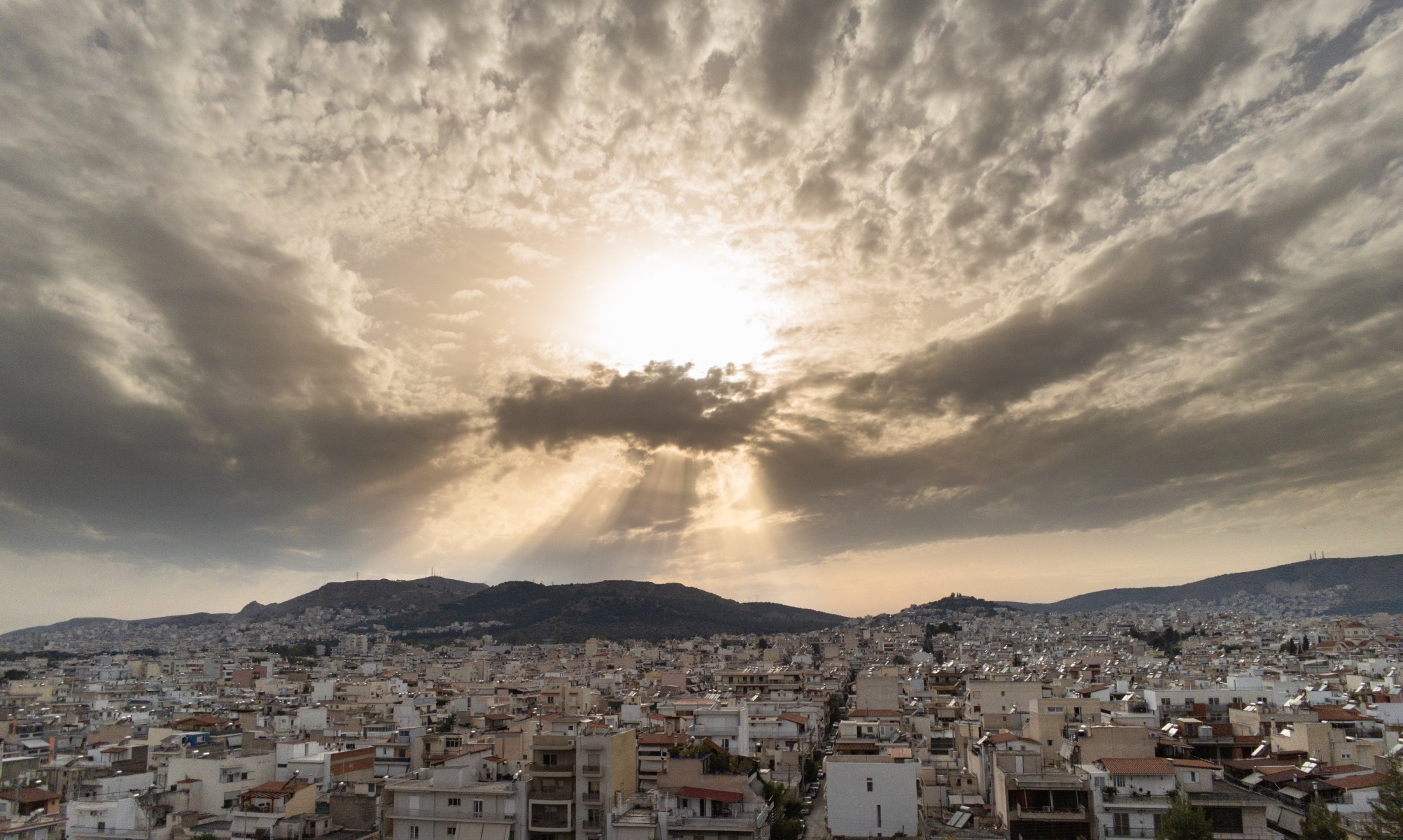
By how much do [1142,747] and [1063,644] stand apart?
109 meters

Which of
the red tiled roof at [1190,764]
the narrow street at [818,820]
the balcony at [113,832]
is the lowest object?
the narrow street at [818,820]

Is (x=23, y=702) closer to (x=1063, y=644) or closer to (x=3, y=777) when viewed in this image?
(x=3, y=777)

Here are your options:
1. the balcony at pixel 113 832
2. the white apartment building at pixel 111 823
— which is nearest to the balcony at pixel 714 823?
the white apartment building at pixel 111 823

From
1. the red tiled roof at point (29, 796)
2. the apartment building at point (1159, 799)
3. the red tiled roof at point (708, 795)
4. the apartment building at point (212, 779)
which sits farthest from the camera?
the apartment building at point (212, 779)

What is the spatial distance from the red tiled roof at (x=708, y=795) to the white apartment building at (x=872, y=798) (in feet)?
16.9

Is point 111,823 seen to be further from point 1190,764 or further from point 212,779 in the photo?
point 1190,764

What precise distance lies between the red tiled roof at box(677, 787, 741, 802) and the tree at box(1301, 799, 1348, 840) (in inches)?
714

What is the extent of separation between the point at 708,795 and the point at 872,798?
7084 mm

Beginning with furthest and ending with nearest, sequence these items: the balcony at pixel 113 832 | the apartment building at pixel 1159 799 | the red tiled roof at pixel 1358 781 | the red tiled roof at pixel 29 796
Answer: the red tiled roof at pixel 29 796 < the red tiled roof at pixel 1358 781 < the balcony at pixel 113 832 < the apartment building at pixel 1159 799

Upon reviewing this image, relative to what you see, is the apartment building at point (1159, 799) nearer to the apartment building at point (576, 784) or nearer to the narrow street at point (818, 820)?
the narrow street at point (818, 820)

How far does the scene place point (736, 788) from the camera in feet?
94.6

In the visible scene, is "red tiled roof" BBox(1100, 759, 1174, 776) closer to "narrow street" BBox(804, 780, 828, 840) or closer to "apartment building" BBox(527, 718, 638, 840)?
"narrow street" BBox(804, 780, 828, 840)

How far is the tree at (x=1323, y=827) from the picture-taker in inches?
1042

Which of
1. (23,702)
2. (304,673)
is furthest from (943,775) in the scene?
(304,673)
